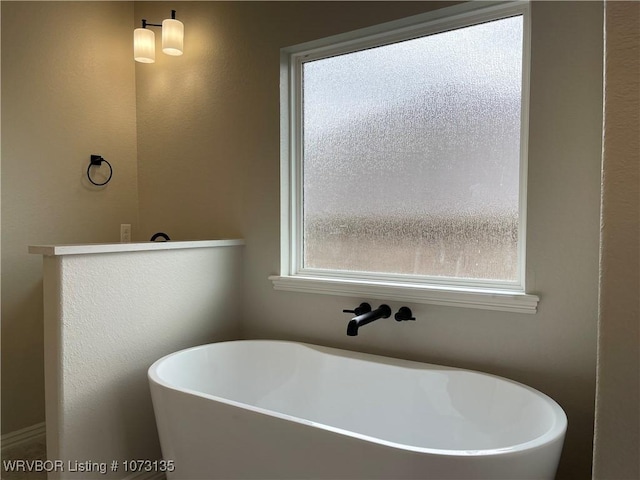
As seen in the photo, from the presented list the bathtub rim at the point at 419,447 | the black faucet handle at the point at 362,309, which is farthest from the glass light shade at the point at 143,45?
the black faucet handle at the point at 362,309

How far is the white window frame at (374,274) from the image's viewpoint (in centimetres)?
187

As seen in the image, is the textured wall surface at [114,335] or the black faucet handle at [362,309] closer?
the textured wall surface at [114,335]

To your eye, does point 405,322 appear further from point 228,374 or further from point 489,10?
point 489,10

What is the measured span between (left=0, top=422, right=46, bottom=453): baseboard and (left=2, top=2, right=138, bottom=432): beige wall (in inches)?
1.4

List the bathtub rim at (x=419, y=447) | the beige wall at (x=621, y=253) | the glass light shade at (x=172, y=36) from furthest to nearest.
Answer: the glass light shade at (x=172, y=36) < the bathtub rim at (x=419, y=447) < the beige wall at (x=621, y=253)

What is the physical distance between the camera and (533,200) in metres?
1.79

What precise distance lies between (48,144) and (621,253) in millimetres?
2826

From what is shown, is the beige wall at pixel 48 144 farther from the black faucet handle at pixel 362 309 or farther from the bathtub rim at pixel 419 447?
the black faucet handle at pixel 362 309

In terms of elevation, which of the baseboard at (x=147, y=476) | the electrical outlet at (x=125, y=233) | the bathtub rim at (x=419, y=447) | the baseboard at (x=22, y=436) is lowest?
the baseboard at (x=147, y=476)

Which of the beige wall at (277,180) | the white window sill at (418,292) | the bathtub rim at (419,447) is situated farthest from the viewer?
the white window sill at (418,292)

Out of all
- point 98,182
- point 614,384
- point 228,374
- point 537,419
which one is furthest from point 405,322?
point 98,182

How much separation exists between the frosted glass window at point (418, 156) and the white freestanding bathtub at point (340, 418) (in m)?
0.49

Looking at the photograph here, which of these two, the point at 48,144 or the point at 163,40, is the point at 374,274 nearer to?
the point at 163,40

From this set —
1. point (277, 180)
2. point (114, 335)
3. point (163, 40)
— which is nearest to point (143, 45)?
point (163, 40)
